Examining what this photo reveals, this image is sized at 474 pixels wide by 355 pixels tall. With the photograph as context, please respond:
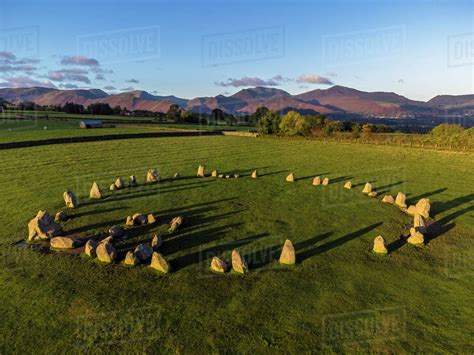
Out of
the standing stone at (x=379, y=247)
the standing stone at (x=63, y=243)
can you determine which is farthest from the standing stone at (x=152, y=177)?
the standing stone at (x=379, y=247)

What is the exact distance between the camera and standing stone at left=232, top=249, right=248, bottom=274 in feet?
43.4

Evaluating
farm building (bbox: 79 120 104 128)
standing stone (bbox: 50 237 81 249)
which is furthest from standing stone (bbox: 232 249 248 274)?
farm building (bbox: 79 120 104 128)

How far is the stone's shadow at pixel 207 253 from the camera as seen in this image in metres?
14.0

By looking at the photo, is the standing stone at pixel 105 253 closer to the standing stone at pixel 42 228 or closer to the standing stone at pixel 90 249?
the standing stone at pixel 90 249

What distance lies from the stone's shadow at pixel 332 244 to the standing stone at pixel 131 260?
727cm

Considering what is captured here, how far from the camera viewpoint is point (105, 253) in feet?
46.0

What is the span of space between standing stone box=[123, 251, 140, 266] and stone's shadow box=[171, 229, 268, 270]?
5.17ft

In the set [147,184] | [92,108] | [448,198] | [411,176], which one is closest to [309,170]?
[411,176]

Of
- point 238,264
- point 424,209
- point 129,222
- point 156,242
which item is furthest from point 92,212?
point 424,209

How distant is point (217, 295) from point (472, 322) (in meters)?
8.68

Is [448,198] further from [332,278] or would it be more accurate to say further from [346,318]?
[346,318]

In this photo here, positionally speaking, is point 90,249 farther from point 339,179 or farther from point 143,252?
point 339,179

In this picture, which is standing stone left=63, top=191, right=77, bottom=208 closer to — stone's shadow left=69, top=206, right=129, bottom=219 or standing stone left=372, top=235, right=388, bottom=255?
stone's shadow left=69, top=206, right=129, bottom=219

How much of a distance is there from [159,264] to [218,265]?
2514 millimetres
